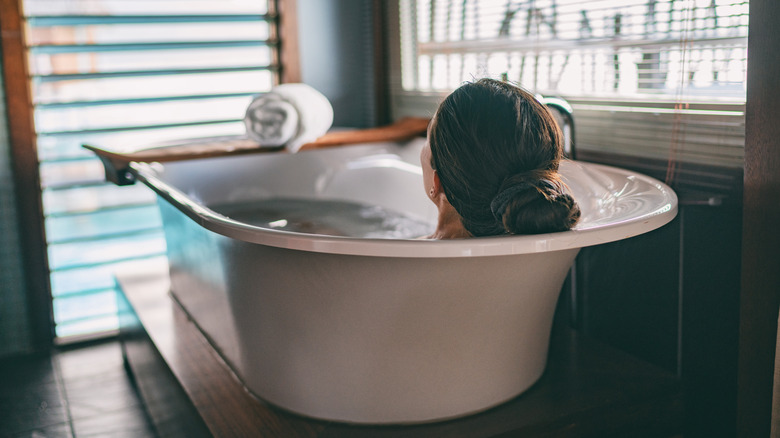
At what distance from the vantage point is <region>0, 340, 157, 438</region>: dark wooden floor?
2.20 metres

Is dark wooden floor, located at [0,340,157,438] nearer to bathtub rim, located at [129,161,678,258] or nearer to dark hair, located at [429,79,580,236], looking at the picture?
bathtub rim, located at [129,161,678,258]

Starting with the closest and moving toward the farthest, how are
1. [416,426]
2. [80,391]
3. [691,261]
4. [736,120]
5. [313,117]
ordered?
[416,426] → [736,120] → [691,261] → [80,391] → [313,117]

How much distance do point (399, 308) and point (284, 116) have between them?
142 centimetres

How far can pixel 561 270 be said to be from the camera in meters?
1.44

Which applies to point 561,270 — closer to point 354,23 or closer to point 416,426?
point 416,426

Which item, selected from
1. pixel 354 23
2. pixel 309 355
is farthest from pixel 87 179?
pixel 309 355

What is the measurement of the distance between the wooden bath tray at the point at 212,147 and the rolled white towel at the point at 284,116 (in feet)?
0.22

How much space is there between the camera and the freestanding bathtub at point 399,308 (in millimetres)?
1238

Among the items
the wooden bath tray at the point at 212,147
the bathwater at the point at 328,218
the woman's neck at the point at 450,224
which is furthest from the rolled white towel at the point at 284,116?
the woman's neck at the point at 450,224

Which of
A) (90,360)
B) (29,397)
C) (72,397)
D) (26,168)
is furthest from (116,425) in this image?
(26,168)

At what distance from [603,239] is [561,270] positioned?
0.27 m

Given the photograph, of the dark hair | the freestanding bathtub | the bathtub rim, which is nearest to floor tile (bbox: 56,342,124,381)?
the freestanding bathtub

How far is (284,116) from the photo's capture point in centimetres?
259

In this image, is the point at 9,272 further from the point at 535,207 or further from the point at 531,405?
the point at 535,207
